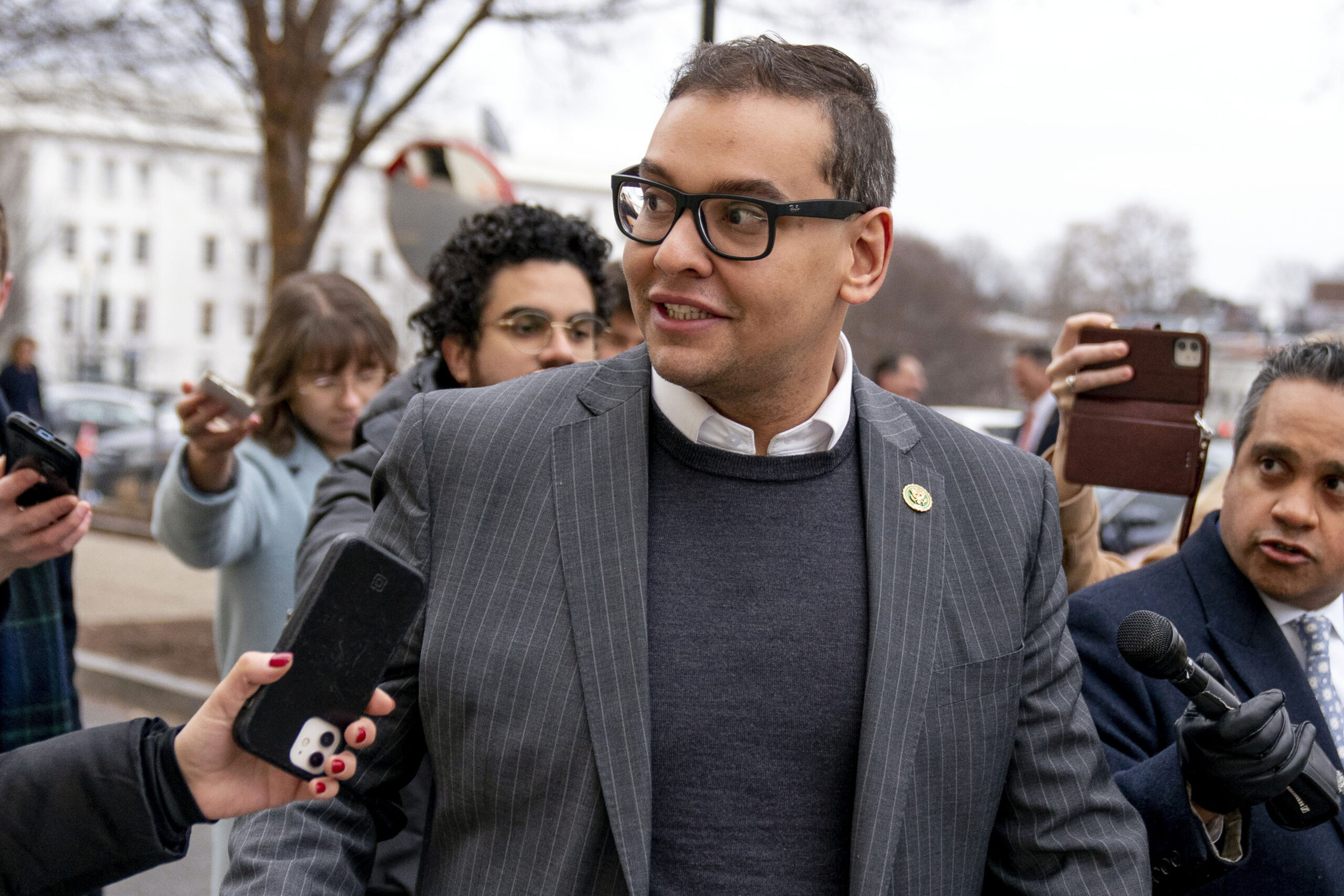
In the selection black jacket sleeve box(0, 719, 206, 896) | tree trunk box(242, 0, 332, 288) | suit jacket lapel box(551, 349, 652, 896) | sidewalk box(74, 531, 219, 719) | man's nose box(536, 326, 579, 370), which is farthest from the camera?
tree trunk box(242, 0, 332, 288)

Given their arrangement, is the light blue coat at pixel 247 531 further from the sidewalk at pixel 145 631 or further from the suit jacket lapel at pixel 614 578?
the sidewalk at pixel 145 631

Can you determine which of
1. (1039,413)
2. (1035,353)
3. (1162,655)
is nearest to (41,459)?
(1162,655)

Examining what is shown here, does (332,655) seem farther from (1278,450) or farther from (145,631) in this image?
(145,631)

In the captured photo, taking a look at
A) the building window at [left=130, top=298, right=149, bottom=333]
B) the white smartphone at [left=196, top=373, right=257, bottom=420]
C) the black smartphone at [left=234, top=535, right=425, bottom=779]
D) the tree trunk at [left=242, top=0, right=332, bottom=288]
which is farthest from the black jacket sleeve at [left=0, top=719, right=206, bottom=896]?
the building window at [left=130, top=298, right=149, bottom=333]

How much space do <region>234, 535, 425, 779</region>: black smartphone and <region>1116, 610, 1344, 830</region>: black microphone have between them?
3.86 feet

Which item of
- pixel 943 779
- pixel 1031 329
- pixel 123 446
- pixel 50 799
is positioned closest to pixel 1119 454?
pixel 943 779

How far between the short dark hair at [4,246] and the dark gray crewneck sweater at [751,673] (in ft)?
4.92

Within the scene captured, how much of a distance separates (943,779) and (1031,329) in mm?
53551

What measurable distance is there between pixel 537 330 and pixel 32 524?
4.66 feet

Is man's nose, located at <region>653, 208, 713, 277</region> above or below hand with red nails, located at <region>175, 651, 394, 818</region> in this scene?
above

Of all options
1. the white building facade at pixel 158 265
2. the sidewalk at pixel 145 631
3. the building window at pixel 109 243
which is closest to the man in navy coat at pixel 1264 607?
the sidewalk at pixel 145 631

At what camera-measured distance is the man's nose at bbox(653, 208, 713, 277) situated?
6.83ft

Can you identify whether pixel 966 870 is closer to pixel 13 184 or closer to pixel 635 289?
pixel 635 289

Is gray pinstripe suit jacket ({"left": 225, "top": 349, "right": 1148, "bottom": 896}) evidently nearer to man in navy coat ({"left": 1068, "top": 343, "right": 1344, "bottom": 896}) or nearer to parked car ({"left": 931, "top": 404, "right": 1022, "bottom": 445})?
man in navy coat ({"left": 1068, "top": 343, "right": 1344, "bottom": 896})
